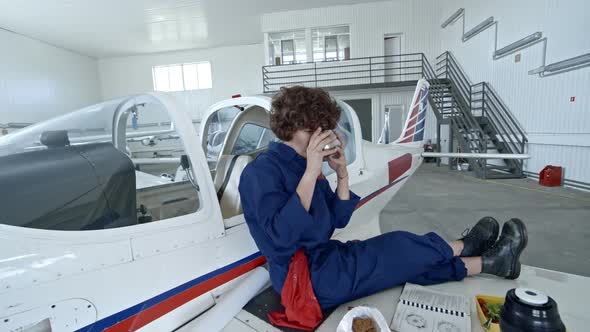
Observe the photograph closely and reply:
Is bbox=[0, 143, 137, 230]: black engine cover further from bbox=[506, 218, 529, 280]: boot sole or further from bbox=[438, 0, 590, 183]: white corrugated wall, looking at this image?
bbox=[438, 0, 590, 183]: white corrugated wall

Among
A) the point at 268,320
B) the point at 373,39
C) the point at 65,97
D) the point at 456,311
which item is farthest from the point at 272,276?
the point at 65,97

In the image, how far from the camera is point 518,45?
23.1 ft

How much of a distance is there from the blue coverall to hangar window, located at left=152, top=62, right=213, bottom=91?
15.6 meters

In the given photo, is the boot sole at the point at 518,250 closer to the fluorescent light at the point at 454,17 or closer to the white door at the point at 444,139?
the white door at the point at 444,139

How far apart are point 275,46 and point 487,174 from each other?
900cm

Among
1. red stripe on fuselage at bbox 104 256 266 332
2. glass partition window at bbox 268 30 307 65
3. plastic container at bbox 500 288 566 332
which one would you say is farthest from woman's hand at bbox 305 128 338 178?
glass partition window at bbox 268 30 307 65

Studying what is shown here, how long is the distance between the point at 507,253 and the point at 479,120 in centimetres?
837

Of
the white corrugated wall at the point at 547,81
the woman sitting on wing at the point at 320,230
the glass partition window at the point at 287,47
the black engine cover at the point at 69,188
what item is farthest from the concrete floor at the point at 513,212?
the glass partition window at the point at 287,47

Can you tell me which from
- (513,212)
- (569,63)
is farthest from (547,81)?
(513,212)

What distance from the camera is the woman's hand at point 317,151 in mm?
1124

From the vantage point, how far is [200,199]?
4.31 feet

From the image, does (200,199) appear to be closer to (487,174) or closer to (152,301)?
(152,301)

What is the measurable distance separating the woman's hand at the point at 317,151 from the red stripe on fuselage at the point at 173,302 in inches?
25.1

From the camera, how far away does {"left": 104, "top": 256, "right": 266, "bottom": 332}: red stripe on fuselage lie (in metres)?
1.02
